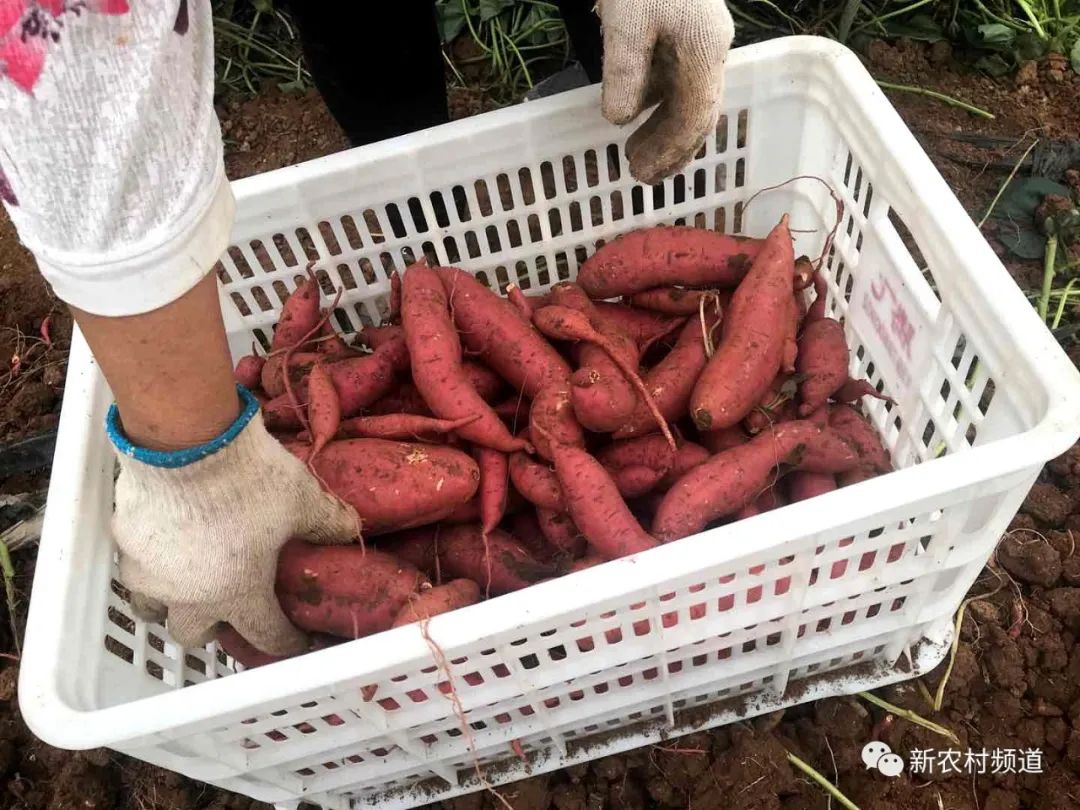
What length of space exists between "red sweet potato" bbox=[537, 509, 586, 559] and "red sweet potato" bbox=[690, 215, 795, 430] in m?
0.22

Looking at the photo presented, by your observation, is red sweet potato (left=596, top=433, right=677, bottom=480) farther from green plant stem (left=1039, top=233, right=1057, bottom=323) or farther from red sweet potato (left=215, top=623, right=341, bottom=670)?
green plant stem (left=1039, top=233, right=1057, bottom=323)

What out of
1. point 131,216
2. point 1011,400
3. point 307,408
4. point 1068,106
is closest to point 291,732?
point 307,408

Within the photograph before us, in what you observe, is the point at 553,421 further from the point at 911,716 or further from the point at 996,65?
the point at 996,65

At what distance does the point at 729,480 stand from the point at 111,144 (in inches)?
31.9

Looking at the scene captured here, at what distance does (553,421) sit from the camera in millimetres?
1188

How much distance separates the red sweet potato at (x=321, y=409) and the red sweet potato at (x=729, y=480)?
0.46 m

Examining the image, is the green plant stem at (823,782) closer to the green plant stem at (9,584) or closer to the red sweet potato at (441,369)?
the red sweet potato at (441,369)

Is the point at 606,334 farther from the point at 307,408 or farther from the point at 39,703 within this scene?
the point at 39,703

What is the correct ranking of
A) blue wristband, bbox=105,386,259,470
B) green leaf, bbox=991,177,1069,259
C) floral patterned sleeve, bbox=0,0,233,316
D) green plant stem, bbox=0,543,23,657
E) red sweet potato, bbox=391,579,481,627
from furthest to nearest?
1. green leaf, bbox=991,177,1069,259
2. green plant stem, bbox=0,543,23,657
3. red sweet potato, bbox=391,579,481,627
4. blue wristband, bbox=105,386,259,470
5. floral patterned sleeve, bbox=0,0,233,316

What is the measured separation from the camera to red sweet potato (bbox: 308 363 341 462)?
119 cm

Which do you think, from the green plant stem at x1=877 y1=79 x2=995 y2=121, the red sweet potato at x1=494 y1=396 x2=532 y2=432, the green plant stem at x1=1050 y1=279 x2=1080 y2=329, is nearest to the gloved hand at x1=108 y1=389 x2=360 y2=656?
the red sweet potato at x1=494 y1=396 x2=532 y2=432

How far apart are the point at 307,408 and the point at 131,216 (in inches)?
25.1

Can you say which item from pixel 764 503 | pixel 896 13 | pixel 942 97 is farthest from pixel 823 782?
pixel 896 13

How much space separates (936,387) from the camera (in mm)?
1194
